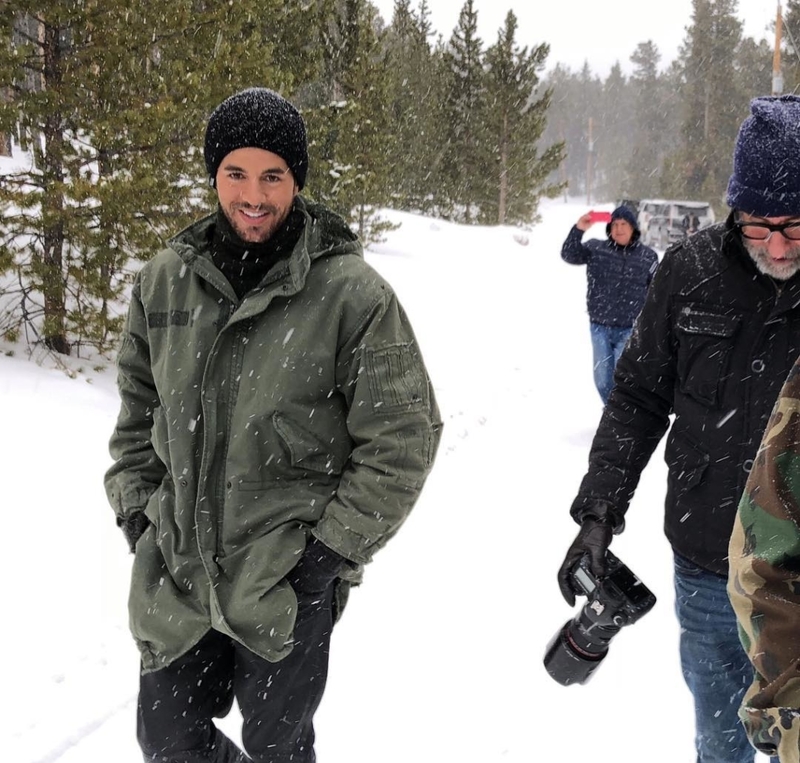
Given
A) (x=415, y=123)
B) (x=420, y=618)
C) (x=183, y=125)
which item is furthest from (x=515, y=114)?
(x=420, y=618)

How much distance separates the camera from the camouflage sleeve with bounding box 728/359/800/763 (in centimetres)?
108

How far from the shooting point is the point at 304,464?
2.14 meters

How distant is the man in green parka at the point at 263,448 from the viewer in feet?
6.86

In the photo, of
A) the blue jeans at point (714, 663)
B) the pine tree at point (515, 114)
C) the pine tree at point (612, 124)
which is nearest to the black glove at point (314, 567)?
the blue jeans at point (714, 663)

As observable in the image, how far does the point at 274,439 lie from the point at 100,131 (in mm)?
5575

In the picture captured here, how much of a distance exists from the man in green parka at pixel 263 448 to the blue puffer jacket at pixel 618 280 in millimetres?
4929

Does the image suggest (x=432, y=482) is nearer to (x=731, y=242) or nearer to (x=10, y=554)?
(x=10, y=554)

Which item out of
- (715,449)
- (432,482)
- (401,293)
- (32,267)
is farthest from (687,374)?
(401,293)

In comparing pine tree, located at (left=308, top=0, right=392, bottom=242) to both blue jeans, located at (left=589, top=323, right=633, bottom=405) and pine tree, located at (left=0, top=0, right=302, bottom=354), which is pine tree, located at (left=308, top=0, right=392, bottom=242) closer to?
pine tree, located at (left=0, top=0, right=302, bottom=354)

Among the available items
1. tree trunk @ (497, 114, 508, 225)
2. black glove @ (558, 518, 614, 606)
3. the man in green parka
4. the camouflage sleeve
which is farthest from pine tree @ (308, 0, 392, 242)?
the camouflage sleeve

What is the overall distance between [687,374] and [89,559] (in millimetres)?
3523

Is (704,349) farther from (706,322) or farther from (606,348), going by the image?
(606,348)

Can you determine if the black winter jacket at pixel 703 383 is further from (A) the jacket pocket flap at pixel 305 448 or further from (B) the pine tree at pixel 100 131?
(B) the pine tree at pixel 100 131

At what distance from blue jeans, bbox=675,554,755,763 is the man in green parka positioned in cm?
91
